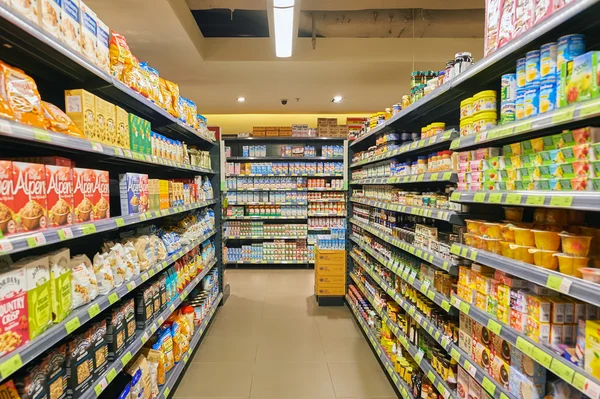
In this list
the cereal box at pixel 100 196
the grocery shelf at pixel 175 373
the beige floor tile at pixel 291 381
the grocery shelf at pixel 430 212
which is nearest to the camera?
the cereal box at pixel 100 196

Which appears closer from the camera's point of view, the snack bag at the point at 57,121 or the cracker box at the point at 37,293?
the cracker box at the point at 37,293

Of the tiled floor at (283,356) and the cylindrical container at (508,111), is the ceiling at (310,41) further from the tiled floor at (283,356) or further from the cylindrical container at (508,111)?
the tiled floor at (283,356)

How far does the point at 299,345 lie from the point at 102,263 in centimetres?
259

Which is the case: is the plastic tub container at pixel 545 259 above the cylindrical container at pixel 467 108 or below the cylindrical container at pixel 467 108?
below

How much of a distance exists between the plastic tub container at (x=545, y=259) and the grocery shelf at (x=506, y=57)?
A: 844 mm

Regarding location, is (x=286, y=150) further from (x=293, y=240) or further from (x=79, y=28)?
(x=79, y=28)

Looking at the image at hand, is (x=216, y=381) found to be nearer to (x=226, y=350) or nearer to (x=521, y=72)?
(x=226, y=350)

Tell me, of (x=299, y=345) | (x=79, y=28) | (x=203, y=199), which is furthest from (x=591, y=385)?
(x=203, y=199)

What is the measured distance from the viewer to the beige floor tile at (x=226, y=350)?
11.4ft

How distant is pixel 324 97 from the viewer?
7039 mm

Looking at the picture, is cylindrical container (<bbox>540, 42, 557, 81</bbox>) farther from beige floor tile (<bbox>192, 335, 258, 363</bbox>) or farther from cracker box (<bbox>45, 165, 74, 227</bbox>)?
beige floor tile (<bbox>192, 335, 258, 363</bbox>)

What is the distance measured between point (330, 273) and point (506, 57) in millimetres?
3928

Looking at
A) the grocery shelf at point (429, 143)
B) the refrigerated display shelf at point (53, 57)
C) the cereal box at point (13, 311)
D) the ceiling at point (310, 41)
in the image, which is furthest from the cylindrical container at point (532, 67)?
the ceiling at point (310, 41)

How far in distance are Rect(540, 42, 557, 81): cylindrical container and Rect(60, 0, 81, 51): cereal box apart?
204 centimetres
